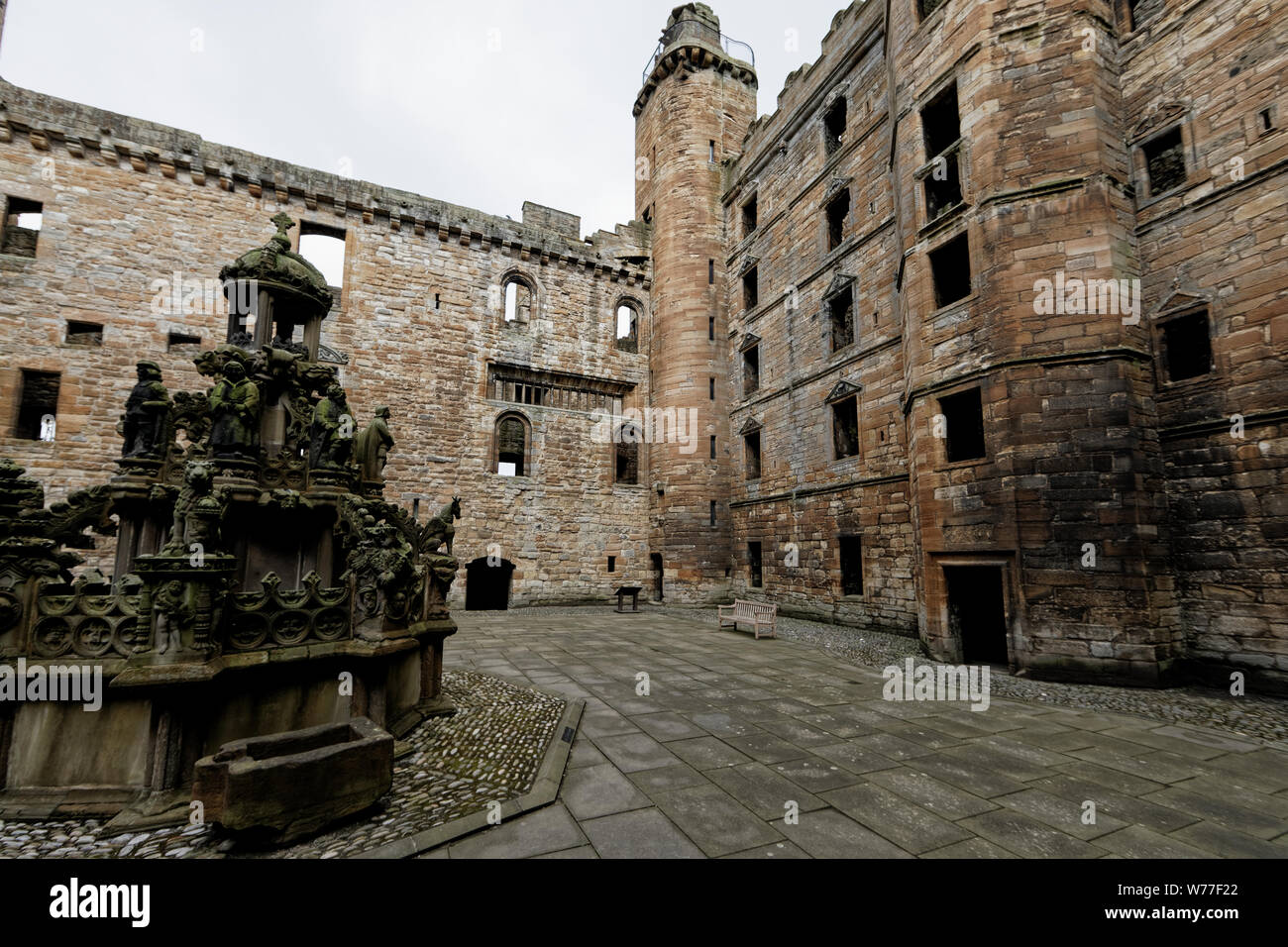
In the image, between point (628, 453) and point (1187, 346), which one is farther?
point (628, 453)

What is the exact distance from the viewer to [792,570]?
15.1 m

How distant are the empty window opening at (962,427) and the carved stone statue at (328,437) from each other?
30.8ft

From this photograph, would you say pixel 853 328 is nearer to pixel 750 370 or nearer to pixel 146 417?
pixel 750 370

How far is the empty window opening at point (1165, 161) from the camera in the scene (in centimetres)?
867

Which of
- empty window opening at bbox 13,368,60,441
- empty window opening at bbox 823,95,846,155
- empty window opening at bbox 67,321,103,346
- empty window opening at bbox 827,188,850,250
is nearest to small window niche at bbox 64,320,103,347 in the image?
empty window opening at bbox 67,321,103,346

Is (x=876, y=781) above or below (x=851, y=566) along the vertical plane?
below

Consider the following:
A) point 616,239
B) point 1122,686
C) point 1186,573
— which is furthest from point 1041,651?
point 616,239

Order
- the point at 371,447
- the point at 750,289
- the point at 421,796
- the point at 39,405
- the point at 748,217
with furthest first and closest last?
the point at 748,217
the point at 750,289
the point at 39,405
the point at 371,447
the point at 421,796

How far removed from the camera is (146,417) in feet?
18.3

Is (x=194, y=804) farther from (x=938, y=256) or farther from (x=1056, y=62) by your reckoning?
(x=1056, y=62)

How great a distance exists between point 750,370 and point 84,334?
60.2 ft

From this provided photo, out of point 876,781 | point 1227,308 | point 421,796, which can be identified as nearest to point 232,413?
point 421,796

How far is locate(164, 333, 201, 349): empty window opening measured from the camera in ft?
45.6

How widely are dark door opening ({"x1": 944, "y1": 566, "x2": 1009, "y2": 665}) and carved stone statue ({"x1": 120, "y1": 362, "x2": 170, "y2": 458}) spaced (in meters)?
11.1
